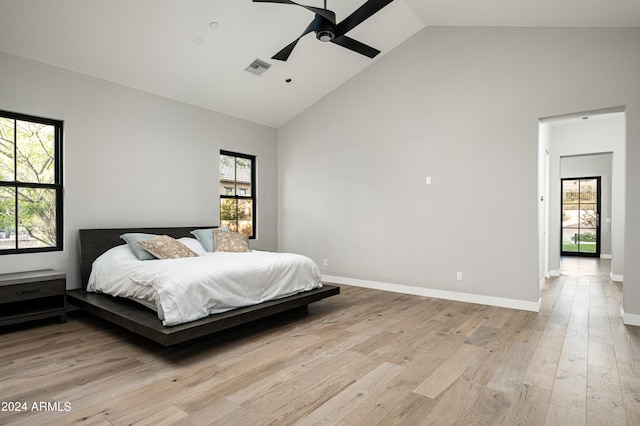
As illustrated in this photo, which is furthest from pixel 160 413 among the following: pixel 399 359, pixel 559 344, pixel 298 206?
pixel 298 206

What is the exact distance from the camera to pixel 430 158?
490 cm

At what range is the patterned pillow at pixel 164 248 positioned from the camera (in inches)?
157

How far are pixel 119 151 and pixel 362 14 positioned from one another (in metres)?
3.38

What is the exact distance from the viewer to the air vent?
15.6 feet

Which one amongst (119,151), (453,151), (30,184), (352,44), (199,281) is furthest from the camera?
(453,151)

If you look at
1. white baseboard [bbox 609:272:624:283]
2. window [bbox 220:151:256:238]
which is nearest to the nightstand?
window [bbox 220:151:256:238]

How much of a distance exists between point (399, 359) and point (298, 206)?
13.3 ft

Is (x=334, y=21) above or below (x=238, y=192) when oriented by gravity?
above

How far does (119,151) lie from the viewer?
4539 mm

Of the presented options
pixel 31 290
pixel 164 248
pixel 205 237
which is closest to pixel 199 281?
pixel 164 248

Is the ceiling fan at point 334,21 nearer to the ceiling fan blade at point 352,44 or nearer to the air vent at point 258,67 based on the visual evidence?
the ceiling fan blade at point 352,44

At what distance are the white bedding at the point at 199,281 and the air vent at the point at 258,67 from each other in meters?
2.61

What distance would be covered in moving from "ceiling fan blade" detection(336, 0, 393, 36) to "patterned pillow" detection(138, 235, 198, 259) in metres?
2.88

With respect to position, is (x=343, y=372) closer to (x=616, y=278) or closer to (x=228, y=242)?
(x=228, y=242)
